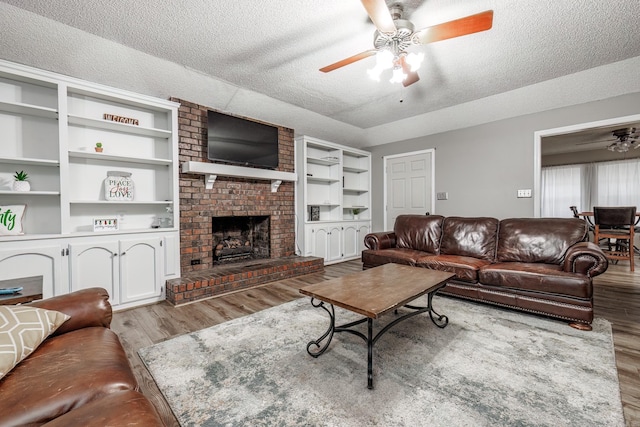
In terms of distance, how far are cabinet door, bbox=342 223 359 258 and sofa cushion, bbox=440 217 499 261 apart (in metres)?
1.97

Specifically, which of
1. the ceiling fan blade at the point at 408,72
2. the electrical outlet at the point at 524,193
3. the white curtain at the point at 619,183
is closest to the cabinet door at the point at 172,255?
the ceiling fan blade at the point at 408,72

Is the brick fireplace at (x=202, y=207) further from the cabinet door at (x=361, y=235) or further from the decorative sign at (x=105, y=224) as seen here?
the cabinet door at (x=361, y=235)

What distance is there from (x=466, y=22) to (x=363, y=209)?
173 inches

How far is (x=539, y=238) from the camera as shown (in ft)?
9.91

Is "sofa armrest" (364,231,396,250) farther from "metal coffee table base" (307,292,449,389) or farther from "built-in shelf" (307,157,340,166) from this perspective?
"built-in shelf" (307,157,340,166)

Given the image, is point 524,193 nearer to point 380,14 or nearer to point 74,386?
point 380,14

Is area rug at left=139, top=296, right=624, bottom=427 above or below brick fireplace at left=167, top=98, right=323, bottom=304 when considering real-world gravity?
below

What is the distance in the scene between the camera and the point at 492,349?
2002 mm

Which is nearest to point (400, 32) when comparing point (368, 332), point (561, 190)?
point (368, 332)

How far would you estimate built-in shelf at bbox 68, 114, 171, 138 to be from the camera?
2.81 meters

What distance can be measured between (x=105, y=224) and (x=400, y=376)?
3.11 m

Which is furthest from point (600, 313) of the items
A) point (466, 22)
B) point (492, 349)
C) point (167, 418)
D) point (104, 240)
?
point (104, 240)

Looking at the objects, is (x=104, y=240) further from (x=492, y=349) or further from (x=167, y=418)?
(x=492, y=349)

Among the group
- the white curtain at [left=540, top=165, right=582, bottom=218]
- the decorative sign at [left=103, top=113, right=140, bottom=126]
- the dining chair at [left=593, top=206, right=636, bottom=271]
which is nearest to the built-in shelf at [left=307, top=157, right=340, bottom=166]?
the decorative sign at [left=103, top=113, right=140, bottom=126]
